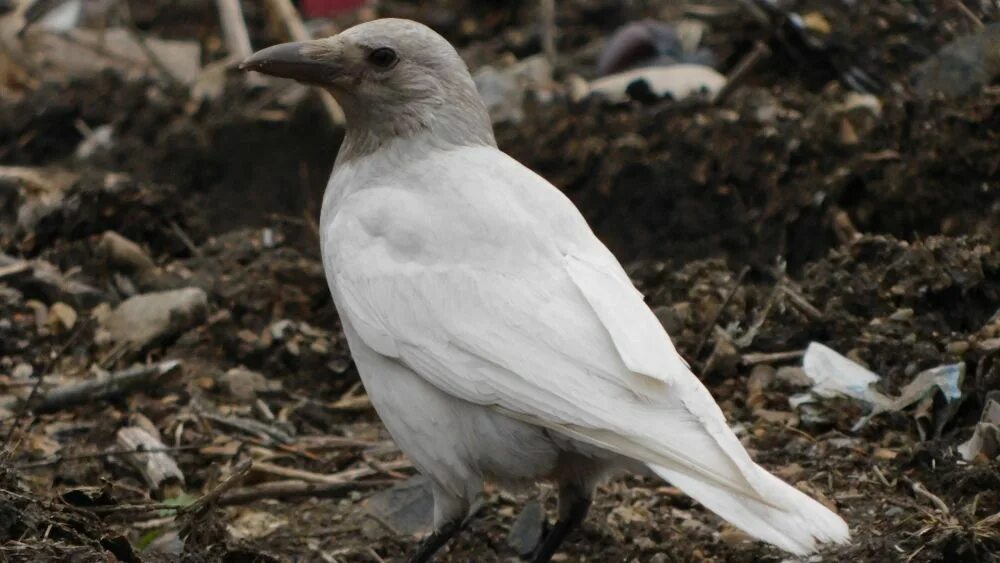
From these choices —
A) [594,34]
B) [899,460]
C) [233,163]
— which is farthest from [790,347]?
[594,34]

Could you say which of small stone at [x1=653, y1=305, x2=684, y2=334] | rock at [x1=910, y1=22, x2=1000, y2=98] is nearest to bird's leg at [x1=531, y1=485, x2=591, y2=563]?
small stone at [x1=653, y1=305, x2=684, y2=334]

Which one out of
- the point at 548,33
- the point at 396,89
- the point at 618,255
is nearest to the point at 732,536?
the point at 396,89

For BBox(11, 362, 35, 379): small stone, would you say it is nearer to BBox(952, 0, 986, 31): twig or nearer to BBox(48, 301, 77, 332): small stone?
BBox(48, 301, 77, 332): small stone

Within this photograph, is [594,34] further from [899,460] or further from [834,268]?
[899,460]

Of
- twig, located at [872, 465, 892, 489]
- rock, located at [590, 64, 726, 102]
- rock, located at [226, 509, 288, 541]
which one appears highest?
rock, located at [590, 64, 726, 102]

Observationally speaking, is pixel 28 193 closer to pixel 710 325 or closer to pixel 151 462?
pixel 151 462
